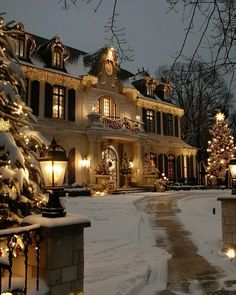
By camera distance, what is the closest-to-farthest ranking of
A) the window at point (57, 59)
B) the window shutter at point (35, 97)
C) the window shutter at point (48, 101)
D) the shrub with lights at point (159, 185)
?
the window shutter at point (35, 97) → the window shutter at point (48, 101) → the window at point (57, 59) → the shrub with lights at point (159, 185)

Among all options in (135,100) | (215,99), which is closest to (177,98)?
(215,99)

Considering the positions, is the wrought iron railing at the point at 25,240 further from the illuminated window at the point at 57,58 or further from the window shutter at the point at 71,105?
the illuminated window at the point at 57,58

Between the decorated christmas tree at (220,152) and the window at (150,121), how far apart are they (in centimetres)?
546

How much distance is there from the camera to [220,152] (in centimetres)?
3197

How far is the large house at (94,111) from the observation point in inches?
909

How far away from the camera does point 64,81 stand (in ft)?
78.9

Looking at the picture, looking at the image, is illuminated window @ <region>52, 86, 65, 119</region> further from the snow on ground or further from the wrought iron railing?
the wrought iron railing

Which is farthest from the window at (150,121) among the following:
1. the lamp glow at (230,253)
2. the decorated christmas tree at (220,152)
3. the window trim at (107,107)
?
the lamp glow at (230,253)

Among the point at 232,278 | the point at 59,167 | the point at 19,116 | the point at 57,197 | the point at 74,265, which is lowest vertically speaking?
the point at 232,278

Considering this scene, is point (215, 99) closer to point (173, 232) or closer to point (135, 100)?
point (135, 100)

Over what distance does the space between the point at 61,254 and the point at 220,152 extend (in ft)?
95.5

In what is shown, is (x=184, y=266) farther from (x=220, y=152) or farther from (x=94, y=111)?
(x=220, y=152)

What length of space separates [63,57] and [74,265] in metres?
21.9

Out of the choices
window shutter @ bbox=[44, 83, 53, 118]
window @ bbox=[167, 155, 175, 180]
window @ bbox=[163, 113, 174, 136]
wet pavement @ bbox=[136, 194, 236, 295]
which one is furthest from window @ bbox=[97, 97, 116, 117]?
wet pavement @ bbox=[136, 194, 236, 295]
